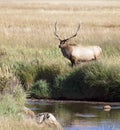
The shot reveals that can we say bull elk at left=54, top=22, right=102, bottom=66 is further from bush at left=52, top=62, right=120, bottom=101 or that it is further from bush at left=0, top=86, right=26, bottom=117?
bush at left=0, top=86, right=26, bottom=117

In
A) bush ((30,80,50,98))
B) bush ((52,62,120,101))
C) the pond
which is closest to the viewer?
the pond

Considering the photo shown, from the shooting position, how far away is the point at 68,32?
26.7 meters

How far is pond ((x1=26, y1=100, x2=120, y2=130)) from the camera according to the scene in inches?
485

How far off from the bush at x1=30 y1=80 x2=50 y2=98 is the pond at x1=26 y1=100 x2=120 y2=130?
Answer: 0.44m

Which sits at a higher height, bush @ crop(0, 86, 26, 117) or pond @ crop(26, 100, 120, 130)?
bush @ crop(0, 86, 26, 117)

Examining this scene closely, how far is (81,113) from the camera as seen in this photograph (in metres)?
14.3

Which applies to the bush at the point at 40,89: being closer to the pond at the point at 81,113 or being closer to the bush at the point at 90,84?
the bush at the point at 90,84

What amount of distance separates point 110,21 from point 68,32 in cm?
1054

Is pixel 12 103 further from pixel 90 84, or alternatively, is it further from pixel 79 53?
pixel 79 53

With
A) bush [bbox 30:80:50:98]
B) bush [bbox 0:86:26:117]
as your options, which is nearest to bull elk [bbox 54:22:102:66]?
bush [bbox 30:80:50:98]

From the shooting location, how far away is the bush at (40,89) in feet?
54.6

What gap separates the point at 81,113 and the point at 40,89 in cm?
262

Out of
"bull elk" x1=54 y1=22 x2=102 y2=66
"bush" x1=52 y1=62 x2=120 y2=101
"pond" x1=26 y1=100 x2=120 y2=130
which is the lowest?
"pond" x1=26 y1=100 x2=120 y2=130

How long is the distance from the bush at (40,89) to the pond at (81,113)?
0.44m
